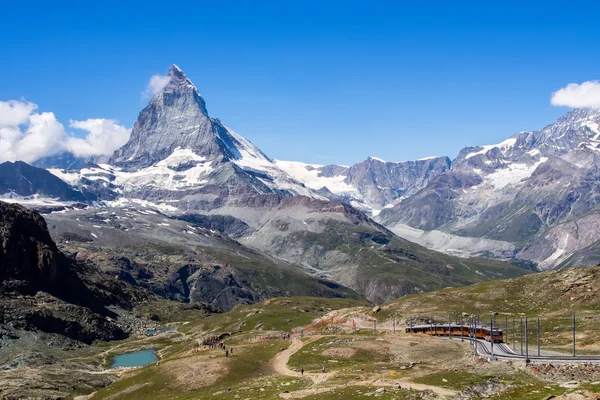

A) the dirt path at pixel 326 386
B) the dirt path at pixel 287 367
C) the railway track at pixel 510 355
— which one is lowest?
the dirt path at pixel 287 367

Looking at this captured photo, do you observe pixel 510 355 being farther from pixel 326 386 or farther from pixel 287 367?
pixel 287 367

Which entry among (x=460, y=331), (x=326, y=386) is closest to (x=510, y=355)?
(x=460, y=331)

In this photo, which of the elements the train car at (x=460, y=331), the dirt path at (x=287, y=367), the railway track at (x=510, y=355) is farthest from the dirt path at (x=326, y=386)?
the train car at (x=460, y=331)

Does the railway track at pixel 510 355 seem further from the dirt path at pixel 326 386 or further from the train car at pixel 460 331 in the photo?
the dirt path at pixel 326 386

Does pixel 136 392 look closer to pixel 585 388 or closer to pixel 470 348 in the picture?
pixel 470 348

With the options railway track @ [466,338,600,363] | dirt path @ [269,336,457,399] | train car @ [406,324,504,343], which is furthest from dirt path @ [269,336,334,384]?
railway track @ [466,338,600,363]

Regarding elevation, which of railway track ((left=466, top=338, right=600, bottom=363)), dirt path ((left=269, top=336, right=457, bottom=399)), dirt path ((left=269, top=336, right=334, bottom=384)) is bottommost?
dirt path ((left=269, top=336, right=334, bottom=384))

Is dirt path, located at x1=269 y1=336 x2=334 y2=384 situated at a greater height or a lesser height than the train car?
lesser

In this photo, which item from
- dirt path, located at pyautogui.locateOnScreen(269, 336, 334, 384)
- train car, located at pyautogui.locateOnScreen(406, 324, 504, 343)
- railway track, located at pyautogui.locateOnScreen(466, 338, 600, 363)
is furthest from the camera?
train car, located at pyautogui.locateOnScreen(406, 324, 504, 343)

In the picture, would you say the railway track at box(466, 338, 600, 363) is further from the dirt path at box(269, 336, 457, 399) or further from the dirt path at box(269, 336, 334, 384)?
the dirt path at box(269, 336, 334, 384)
